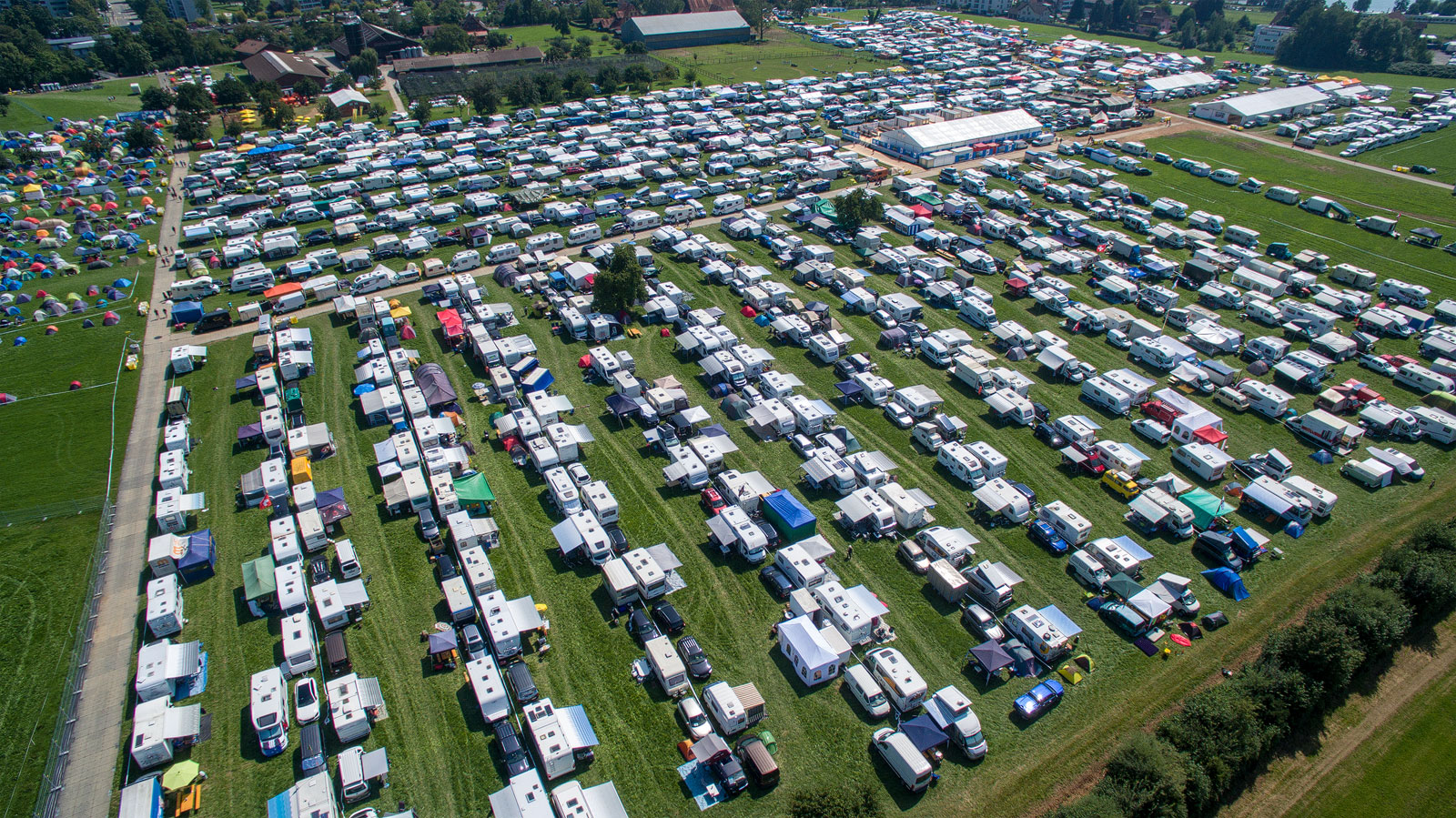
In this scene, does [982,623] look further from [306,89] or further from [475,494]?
[306,89]

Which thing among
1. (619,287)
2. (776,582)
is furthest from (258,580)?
(619,287)

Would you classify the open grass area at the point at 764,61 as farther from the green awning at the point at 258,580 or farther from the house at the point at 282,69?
the green awning at the point at 258,580

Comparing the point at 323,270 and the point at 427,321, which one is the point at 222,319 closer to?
the point at 323,270

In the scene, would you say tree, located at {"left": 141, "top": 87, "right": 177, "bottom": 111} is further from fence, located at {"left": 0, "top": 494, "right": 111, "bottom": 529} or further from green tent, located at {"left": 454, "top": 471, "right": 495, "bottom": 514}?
green tent, located at {"left": 454, "top": 471, "right": 495, "bottom": 514}

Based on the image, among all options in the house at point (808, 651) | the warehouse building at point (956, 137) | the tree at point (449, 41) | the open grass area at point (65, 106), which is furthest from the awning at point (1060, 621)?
the tree at point (449, 41)

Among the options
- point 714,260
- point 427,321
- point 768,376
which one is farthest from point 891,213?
point 427,321

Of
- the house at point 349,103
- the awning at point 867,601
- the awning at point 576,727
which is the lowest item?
the awning at point 576,727

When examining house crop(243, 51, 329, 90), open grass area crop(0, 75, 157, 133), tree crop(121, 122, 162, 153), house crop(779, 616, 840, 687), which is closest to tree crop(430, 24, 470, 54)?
house crop(243, 51, 329, 90)
